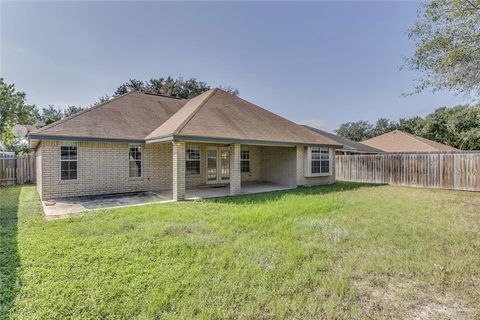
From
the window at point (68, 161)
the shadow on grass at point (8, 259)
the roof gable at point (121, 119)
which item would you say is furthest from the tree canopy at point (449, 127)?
the shadow on grass at point (8, 259)

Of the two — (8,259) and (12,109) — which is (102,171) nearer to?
(8,259)

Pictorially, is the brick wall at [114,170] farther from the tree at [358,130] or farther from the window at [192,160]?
the tree at [358,130]

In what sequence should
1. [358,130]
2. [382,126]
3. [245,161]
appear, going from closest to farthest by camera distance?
[245,161] → [382,126] → [358,130]

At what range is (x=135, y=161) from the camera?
1222 cm

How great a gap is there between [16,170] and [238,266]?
57.3 feet

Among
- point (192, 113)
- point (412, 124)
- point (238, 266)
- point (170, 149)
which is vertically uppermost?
point (412, 124)

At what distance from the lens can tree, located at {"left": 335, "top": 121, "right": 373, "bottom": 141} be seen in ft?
185

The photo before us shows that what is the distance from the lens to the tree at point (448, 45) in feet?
25.1

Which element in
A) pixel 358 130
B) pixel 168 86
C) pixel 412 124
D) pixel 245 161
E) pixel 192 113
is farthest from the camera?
pixel 358 130

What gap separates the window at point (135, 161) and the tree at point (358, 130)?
53887 millimetres

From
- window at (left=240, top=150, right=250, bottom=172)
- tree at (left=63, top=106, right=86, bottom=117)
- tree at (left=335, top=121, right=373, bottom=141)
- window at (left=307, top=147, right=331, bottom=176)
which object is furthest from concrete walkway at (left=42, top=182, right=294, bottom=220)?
tree at (left=335, top=121, right=373, bottom=141)

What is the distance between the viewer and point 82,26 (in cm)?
1164

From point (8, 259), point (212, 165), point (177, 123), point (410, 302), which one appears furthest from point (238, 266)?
point (212, 165)

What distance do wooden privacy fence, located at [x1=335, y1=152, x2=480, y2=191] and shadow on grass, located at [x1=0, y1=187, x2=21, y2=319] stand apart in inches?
728
